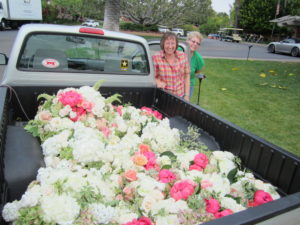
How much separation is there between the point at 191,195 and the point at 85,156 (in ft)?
2.50

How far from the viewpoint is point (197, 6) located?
21.3 m

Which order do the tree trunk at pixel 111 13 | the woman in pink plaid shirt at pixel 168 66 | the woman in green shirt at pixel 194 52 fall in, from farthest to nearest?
the tree trunk at pixel 111 13
the woman in green shirt at pixel 194 52
the woman in pink plaid shirt at pixel 168 66

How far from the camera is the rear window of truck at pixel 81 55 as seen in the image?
10.3 ft

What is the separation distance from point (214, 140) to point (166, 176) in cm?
94

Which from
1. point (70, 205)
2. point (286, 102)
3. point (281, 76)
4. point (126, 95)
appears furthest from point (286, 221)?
point (281, 76)

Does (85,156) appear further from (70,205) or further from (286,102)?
(286,102)

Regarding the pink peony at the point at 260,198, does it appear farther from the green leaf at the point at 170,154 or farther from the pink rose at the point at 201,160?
the green leaf at the point at 170,154

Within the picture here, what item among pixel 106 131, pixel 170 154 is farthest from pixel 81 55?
pixel 170 154

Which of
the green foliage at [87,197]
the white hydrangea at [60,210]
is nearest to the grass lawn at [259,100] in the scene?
the green foliage at [87,197]

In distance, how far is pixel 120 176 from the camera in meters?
1.92

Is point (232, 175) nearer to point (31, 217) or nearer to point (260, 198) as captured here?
point (260, 198)

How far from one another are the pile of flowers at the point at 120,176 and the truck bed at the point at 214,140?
0.14m

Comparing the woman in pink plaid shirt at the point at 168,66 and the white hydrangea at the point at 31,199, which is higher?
the woman in pink plaid shirt at the point at 168,66

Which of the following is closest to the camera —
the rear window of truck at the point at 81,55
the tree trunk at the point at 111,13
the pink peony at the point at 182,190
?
the pink peony at the point at 182,190
